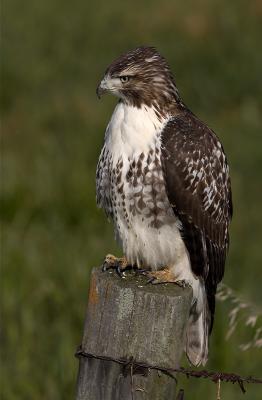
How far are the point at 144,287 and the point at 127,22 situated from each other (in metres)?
11.6

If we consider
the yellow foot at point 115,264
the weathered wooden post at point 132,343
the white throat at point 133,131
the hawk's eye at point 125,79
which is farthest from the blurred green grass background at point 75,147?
the weathered wooden post at point 132,343

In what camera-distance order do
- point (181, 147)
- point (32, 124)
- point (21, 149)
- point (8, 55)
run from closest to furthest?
point (181, 147) → point (21, 149) → point (32, 124) → point (8, 55)

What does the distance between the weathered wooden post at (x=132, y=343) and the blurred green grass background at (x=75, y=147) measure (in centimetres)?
214

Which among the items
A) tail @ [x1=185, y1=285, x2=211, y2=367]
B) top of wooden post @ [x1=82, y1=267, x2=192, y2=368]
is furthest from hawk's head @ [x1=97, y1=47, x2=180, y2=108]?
top of wooden post @ [x1=82, y1=267, x2=192, y2=368]

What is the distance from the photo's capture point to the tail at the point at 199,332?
5223mm

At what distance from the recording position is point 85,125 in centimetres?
1121

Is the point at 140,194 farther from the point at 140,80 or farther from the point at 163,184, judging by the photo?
the point at 140,80

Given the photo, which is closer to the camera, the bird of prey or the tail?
the bird of prey

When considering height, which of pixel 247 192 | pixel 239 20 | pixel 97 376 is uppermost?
pixel 239 20

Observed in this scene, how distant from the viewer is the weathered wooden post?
3.77 meters

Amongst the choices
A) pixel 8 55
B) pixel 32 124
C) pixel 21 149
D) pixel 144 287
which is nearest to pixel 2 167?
pixel 21 149

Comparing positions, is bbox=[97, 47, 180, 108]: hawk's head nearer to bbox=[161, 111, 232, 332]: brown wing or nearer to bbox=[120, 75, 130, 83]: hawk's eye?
bbox=[120, 75, 130, 83]: hawk's eye

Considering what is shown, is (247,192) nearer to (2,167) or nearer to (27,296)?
(2,167)

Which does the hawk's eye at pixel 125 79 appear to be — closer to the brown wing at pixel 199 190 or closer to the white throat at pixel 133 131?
the white throat at pixel 133 131
